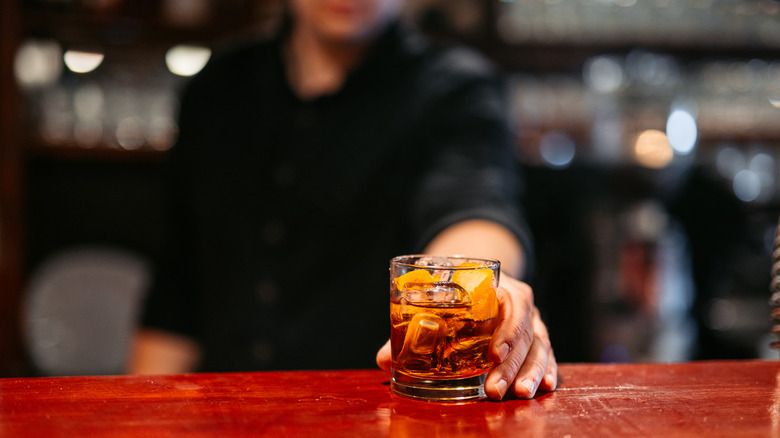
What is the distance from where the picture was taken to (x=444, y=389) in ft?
2.20

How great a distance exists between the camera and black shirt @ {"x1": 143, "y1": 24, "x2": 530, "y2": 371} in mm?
1569

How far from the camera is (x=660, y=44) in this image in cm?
322

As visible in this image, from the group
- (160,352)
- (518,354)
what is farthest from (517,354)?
(160,352)

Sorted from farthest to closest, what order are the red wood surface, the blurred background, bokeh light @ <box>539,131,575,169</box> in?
bokeh light @ <box>539,131,575,169</box> → the blurred background → the red wood surface

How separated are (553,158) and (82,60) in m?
2.06

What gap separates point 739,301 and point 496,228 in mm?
2358

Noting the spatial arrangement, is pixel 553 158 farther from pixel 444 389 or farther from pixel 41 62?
pixel 444 389

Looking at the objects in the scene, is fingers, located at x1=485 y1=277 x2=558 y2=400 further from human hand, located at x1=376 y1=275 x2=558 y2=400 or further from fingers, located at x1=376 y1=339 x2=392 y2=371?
fingers, located at x1=376 y1=339 x2=392 y2=371

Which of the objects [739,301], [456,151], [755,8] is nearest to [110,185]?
[456,151]

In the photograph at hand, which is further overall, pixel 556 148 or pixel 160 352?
pixel 556 148

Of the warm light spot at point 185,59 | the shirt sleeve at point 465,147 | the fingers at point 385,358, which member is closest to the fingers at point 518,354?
the fingers at point 385,358

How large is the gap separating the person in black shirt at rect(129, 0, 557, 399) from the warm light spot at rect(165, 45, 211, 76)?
4.27 ft

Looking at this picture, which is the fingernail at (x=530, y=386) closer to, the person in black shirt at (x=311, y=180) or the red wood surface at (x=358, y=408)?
the red wood surface at (x=358, y=408)

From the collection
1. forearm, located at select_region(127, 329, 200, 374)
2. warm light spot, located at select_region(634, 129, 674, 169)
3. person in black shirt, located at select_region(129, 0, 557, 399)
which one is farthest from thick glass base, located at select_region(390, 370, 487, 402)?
warm light spot, located at select_region(634, 129, 674, 169)
